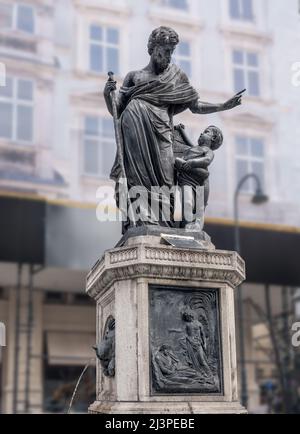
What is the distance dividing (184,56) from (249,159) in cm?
372

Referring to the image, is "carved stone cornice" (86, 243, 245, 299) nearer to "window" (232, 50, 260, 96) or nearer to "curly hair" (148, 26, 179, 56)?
"curly hair" (148, 26, 179, 56)

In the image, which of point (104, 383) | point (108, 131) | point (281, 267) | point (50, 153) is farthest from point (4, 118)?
point (104, 383)

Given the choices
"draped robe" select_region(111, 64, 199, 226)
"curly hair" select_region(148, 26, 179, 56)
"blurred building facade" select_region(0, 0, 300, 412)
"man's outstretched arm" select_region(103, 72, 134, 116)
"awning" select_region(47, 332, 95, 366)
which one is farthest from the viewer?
"awning" select_region(47, 332, 95, 366)

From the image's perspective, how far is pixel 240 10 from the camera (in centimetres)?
2258

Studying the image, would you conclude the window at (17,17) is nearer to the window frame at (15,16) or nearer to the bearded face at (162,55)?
the window frame at (15,16)

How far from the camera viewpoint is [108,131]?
65.8 ft

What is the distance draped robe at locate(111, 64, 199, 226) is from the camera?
696 centimetres

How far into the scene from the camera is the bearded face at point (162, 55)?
7.27m

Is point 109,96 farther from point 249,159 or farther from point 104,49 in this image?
point 249,159

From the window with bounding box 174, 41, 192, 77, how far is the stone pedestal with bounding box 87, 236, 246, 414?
15.7 m

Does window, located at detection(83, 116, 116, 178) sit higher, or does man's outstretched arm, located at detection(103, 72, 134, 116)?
window, located at detection(83, 116, 116, 178)

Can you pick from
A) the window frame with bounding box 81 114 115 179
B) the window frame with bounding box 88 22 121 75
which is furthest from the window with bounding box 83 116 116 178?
the window frame with bounding box 88 22 121 75

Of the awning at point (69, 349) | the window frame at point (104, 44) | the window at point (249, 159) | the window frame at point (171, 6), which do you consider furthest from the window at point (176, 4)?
the awning at point (69, 349)

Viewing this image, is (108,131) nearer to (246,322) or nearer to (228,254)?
(246,322)
